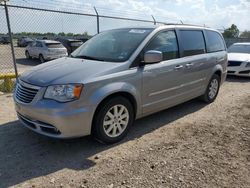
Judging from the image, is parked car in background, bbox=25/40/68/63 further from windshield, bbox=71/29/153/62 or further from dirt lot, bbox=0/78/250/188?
windshield, bbox=71/29/153/62

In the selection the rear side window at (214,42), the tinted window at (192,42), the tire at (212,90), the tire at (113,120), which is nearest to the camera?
the tire at (113,120)

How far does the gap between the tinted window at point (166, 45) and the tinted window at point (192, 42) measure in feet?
0.94

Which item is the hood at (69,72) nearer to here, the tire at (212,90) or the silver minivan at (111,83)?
the silver minivan at (111,83)

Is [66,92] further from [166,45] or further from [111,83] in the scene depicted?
[166,45]

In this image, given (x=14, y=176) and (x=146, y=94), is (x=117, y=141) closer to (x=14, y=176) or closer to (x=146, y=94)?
(x=146, y=94)

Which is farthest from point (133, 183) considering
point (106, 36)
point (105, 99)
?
point (106, 36)

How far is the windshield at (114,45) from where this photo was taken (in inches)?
169

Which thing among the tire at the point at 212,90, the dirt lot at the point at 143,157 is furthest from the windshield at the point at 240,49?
the dirt lot at the point at 143,157

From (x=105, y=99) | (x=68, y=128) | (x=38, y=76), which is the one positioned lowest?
(x=68, y=128)

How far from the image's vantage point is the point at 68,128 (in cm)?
355

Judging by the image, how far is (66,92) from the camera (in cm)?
354

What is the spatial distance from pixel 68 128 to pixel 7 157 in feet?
3.21

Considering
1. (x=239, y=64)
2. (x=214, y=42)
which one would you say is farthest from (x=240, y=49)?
(x=214, y=42)

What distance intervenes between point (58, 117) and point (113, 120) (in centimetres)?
88
